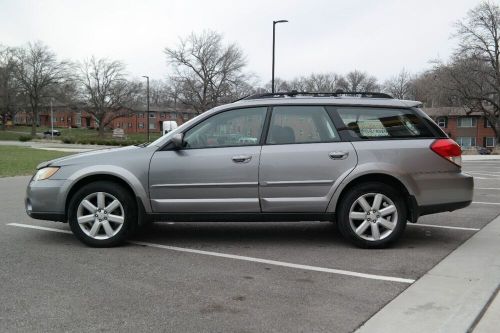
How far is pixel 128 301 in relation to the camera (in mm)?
3982

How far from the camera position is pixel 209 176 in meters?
5.59

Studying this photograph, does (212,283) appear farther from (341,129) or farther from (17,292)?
(341,129)

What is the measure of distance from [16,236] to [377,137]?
185 inches

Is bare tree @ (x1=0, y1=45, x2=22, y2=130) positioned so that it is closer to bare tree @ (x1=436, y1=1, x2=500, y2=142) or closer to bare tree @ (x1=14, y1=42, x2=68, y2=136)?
bare tree @ (x1=14, y1=42, x2=68, y2=136)

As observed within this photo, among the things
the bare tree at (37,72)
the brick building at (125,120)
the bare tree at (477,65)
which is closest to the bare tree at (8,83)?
the bare tree at (37,72)

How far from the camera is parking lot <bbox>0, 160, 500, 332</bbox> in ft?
11.9

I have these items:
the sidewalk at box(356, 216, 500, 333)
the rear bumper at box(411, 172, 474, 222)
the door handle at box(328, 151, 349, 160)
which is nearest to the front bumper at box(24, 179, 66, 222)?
the door handle at box(328, 151, 349, 160)

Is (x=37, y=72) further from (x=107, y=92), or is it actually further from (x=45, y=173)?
(x=45, y=173)

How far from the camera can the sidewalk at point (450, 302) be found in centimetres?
349

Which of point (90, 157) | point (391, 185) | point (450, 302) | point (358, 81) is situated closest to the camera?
point (450, 302)

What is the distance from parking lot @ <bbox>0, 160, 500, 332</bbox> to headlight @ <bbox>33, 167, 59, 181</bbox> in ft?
2.68

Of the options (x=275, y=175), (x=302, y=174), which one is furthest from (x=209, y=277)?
(x=302, y=174)

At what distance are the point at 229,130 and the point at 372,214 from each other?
1.90 m

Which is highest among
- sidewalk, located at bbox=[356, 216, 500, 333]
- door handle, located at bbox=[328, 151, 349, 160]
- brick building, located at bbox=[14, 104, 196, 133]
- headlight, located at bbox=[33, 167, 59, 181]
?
brick building, located at bbox=[14, 104, 196, 133]
